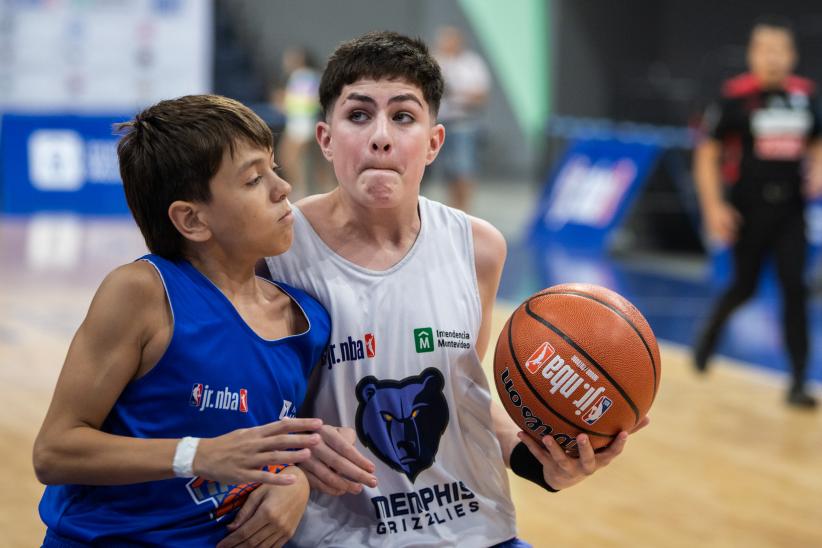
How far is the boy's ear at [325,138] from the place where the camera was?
2520 mm

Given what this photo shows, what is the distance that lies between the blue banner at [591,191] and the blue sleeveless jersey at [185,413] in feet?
29.9

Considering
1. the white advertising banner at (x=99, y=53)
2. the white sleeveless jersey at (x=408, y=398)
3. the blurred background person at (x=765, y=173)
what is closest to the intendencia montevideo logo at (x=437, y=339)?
the white sleeveless jersey at (x=408, y=398)

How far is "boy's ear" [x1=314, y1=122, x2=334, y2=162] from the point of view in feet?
8.27

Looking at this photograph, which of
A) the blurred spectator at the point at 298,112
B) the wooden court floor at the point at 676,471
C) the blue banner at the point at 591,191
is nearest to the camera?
the wooden court floor at the point at 676,471

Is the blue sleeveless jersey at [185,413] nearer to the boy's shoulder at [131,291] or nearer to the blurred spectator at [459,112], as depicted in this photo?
the boy's shoulder at [131,291]

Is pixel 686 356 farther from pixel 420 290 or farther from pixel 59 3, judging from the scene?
pixel 59 3

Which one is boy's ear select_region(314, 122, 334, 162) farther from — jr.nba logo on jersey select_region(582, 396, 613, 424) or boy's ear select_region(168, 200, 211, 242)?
jr.nba logo on jersey select_region(582, 396, 613, 424)

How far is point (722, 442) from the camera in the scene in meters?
5.42

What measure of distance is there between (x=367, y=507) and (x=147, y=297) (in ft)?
2.27

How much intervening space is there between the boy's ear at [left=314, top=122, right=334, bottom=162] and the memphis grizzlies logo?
0.48 m

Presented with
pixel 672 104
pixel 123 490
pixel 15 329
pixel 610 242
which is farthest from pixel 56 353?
pixel 672 104

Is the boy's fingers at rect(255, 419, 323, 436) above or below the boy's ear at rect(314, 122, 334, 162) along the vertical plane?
below

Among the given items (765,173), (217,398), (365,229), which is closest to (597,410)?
(365,229)

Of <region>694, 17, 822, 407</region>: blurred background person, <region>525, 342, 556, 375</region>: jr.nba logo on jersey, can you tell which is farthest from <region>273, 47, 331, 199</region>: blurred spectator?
<region>525, 342, 556, 375</region>: jr.nba logo on jersey
